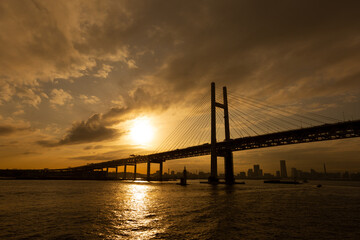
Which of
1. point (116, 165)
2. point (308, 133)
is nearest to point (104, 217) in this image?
point (308, 133)

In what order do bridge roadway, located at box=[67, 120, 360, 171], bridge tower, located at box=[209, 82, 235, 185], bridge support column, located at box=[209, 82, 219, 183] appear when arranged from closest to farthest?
bridge roadway, located at box=[67, 120, 360, 171] → bridge support column, located at box=[209, 82, 219, 183] → bridge tower, located at box=[209, 82, 235, 185]

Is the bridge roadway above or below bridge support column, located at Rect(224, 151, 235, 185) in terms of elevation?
above

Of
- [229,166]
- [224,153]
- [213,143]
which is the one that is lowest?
[229,166]

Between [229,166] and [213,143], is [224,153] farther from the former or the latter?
[213,143]

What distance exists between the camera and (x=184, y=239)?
930cm

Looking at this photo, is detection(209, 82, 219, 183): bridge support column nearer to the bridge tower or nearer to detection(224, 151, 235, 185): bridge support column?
the bridge tower

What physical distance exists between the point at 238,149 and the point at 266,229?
59.8 metres

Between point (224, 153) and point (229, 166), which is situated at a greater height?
point (224, 153)

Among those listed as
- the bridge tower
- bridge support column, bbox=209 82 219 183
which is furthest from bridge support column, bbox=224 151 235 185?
bridge support column, bbox=209 82 219 183

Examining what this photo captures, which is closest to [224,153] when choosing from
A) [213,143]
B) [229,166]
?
[229,166]

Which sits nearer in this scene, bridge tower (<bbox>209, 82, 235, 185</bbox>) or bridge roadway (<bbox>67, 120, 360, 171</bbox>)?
bridge roadway (<bbox>67, 120, 360, 171</bbox>)

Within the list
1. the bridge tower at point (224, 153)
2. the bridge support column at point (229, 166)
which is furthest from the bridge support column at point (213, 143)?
the bridge support column at point (229, 166)

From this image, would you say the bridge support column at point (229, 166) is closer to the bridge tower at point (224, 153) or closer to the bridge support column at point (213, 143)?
the bridge tower at point (224, 153)

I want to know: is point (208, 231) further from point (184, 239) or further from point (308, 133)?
point (308, 133)
